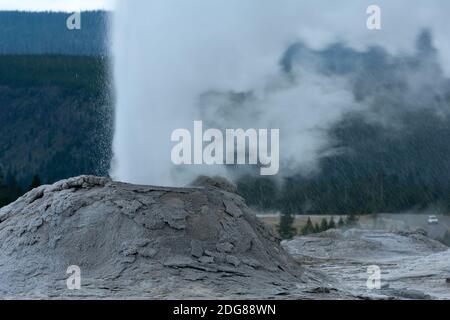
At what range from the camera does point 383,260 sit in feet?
57.1

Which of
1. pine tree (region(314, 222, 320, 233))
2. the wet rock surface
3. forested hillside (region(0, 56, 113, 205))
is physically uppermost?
forested hillside (region(0, 56, 113, 205))

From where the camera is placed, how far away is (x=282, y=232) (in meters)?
27.5

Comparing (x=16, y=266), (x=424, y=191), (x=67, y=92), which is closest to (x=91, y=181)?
(x=16, y=266)

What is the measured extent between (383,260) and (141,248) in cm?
730

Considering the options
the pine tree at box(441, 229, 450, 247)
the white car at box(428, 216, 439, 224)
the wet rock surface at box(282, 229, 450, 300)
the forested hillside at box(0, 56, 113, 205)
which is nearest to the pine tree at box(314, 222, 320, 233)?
the white car at box(428, 216, 439, 224)

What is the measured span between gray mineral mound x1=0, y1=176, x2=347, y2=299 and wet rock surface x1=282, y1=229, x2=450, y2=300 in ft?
3.64

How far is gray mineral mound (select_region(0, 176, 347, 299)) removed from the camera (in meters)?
10.7

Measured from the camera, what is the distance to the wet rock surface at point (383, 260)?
1267 centimetres

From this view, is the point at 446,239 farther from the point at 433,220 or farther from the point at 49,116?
the point at 49,116

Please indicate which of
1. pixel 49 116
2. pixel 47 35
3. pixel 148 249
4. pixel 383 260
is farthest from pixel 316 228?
pixel 47 35

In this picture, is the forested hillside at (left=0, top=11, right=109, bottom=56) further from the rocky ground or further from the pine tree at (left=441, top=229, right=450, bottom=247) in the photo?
the rocky ground

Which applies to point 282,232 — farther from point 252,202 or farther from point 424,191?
point 424,191

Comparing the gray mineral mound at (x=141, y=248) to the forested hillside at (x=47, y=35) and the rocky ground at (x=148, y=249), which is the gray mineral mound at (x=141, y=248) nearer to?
the rocky ground at (x=148, y=249)

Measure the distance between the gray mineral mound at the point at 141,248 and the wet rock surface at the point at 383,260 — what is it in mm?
1108
